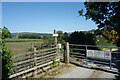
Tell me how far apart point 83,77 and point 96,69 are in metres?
1.34

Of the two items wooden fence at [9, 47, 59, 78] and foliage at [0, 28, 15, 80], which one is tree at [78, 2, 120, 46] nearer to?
wooden fence at [9, 47, 59, 78]

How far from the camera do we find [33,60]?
4.89m

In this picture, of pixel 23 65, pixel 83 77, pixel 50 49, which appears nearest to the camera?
pixel 23 65

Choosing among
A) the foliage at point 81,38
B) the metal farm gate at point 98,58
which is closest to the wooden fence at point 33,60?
the metal farm gate at point 98,58

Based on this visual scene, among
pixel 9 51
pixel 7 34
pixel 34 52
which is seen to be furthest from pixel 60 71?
pixel 7 34

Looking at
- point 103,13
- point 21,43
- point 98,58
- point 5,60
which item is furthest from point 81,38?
point 5,60

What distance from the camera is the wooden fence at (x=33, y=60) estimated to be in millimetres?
4189

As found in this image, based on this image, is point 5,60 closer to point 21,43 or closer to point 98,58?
point 21,43

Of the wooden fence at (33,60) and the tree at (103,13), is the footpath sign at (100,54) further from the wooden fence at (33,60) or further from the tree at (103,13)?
the tree at (103,13)

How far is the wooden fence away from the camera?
4.19 meters

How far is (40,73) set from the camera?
5102mm

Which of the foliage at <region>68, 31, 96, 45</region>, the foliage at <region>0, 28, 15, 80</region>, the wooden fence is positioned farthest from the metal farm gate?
the foliage at <region>0, 28, 15, 80</region>

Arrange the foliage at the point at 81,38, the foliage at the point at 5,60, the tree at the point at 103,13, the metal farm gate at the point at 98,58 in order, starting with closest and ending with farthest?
the foliage at the point at 5,60 < the metal farm gate at the point at 98,58 < the tree at the point at 103,13 < the foliage at the point at 81,38

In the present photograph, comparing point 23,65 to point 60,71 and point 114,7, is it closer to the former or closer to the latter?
point 60,71
